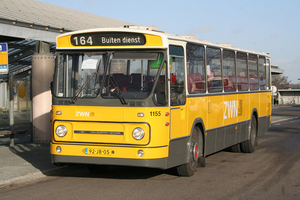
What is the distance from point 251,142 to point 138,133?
692 centimetres

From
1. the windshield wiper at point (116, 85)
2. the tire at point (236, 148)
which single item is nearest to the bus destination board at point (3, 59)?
the windshield wiper at point (116, 85)

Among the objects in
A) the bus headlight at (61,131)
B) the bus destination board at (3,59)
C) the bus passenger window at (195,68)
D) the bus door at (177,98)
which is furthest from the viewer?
the bus destination board at (3,59)

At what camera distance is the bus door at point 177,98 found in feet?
27.2

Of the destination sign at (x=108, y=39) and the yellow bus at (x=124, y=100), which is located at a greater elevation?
the destination sign at (x=108, y=39)

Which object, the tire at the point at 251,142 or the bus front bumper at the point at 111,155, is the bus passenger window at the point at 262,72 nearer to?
the tire at the point at 251,142

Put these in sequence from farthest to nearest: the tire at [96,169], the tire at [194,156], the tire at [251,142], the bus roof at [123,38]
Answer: the tire at [251,142] < the tire at [96,169] < the tire at [194,156] < the bus roof at [123,38]

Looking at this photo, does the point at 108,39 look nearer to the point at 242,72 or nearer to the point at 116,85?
the point at 116,85

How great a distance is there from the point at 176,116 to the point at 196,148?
1.38m

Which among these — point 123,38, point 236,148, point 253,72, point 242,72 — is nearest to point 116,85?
point 123,38

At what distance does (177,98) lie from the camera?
28.3 feet

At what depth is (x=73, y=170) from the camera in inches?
405

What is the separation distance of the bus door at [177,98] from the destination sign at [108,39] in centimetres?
79

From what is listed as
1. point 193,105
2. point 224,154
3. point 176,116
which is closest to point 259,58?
point 224,154

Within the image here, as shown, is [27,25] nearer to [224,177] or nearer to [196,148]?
[196,148]
